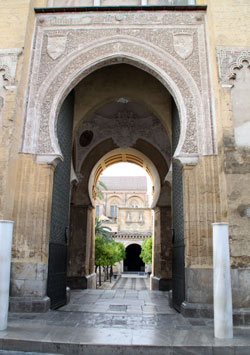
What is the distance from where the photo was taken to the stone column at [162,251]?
34.8 feet


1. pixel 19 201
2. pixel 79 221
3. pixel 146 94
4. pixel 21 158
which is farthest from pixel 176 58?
pixel 79 221

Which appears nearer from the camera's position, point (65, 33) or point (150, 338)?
point (150, 338)

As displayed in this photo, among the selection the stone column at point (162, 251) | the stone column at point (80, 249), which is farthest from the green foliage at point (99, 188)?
the stone column at point (162, 251)

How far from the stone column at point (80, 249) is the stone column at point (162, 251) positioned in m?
2.30

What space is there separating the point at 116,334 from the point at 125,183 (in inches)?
Answer: 1671

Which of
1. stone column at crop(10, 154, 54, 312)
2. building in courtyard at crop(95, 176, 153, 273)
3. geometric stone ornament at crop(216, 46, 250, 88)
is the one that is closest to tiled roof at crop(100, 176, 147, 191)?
building in courtyard at crop(95, 176, 153, 273)

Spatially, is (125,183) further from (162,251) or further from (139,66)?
(139,66)

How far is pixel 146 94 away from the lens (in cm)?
847

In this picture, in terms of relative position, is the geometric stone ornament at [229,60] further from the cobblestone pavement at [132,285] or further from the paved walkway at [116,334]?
the cobblestone pavement at [132,285]

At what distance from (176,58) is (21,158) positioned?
3614 millimetres

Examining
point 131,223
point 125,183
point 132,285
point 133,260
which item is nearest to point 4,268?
point 132,285

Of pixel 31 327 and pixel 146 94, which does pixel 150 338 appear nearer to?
pixel 31 327

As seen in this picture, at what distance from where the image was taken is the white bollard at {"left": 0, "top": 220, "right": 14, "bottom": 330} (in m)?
4.33

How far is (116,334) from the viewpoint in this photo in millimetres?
4352
